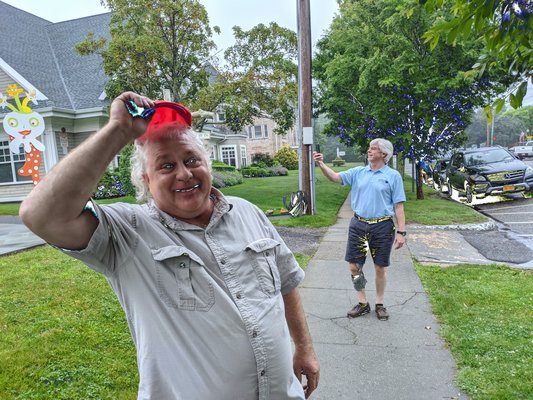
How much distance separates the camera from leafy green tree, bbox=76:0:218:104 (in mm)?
12477

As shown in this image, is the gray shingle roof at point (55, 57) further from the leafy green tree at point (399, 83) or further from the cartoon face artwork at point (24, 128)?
the leafy green tree at point (399, 83)

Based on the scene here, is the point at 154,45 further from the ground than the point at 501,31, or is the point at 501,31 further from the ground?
the point at 154,45

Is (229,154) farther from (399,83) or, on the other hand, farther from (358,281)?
(358,281)

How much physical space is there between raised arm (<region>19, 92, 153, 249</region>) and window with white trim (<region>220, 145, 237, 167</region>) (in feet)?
111

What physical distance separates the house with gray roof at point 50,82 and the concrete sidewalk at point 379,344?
10.8 m

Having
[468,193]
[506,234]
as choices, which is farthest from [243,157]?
[506,234]

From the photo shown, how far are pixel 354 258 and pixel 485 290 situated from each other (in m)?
1.90

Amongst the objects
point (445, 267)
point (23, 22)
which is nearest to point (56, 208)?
point (445, 267)

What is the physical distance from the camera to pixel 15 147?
1060 centimetres

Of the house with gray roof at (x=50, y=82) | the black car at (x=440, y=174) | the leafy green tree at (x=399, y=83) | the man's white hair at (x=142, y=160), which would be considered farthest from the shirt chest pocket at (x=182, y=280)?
the black car at (x=440, y=174)

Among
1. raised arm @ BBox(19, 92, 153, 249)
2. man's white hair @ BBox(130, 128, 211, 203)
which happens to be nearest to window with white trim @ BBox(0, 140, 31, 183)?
man's white hair @ BBox(130, 128, 211, 203)

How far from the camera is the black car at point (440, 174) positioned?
1940 centimetres

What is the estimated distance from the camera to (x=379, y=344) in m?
4.11

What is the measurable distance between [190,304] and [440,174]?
20.3m
